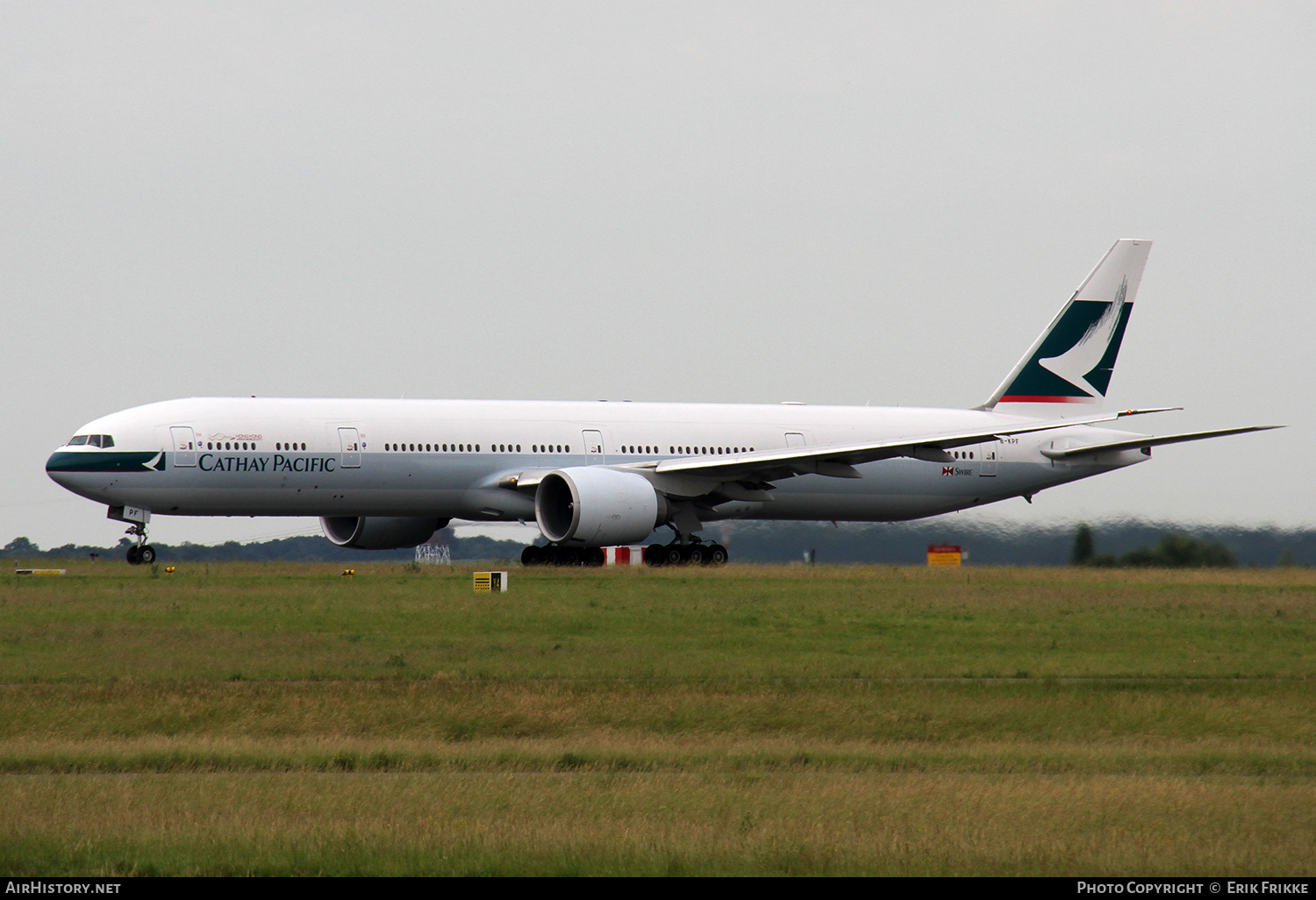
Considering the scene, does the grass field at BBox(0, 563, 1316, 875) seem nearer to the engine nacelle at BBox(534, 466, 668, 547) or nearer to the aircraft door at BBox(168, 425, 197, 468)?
the aircraft door at BBox(168, 425, 197, 468)

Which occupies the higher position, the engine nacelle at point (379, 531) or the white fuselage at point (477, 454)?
the white fuselage at point (477, 454)

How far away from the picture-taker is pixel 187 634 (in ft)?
65.0

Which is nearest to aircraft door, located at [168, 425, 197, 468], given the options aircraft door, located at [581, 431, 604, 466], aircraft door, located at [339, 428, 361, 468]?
aircraft door, located at [339, 428, 361, 468]

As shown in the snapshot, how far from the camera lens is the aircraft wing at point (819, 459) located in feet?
116

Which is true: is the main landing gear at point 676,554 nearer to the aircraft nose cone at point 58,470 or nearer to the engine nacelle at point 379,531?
the engine nacelle at point 379,531

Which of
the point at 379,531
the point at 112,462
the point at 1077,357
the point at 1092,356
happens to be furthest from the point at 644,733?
the point at 1092,356

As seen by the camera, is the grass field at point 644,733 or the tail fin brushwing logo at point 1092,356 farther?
the tail fin brushwing logo at point 1092,356

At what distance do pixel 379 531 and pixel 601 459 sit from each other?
6309mm

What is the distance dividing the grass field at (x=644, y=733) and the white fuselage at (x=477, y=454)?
20.0 feet

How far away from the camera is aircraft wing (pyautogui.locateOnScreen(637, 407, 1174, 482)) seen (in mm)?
35250

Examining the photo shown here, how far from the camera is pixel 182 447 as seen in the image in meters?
32.8

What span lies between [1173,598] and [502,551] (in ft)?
91.7

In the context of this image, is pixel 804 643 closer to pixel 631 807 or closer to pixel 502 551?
pixel 631 807

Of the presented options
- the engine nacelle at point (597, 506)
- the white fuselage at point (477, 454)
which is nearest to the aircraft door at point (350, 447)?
the white fuselage at point (477, 454)
